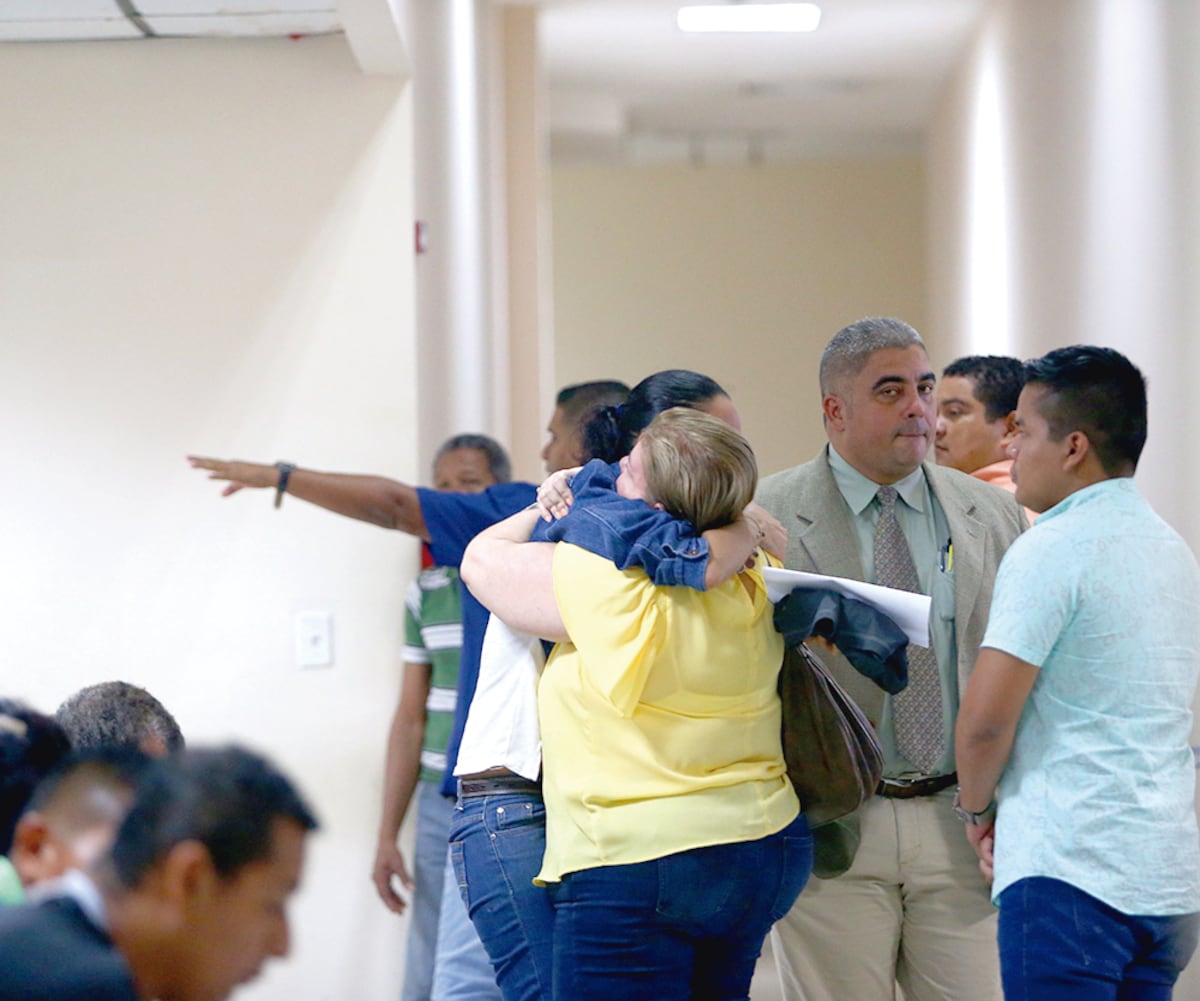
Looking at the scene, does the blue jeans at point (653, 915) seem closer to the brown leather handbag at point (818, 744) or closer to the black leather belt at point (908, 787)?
the brown leather handbag at point (818, 744)

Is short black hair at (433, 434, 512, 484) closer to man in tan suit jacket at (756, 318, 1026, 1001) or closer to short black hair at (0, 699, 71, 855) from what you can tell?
man in tan suit jacket at (756, 318, 1026, 1001)

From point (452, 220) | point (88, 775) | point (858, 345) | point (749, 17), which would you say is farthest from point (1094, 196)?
point (88, 775)

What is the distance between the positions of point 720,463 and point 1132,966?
0.88 m

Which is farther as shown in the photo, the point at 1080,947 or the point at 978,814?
the point at 978,814

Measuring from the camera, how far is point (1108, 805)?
6.17 feet

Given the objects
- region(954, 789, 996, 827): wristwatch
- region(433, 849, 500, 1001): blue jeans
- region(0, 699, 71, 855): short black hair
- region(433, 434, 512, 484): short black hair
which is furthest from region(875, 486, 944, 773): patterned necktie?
region(433, 434, 512, 484): short black hair

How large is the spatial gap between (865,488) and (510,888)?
91cm

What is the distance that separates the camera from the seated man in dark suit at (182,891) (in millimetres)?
950

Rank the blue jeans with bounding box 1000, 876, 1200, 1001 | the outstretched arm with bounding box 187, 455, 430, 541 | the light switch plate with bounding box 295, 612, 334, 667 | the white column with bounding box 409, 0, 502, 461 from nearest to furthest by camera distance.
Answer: the blue jeans with bounding box 1000, 876, 1200, 1001 < the outstretched arm with bounding box 187, 455, 430, 541 < the light switch plate with bounding box 295, 612, 334, 667 < the white column with bounding box 409, 0, 502, 461

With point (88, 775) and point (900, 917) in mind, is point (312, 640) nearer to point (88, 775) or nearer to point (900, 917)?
point (900, 917)

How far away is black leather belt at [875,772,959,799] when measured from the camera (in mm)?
2246

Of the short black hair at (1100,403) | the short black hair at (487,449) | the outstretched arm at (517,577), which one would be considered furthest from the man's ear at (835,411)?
the short black hair at (487,449)

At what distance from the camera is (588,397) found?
2736 mm

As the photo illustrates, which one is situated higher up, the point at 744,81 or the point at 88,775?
the point at 744,81
